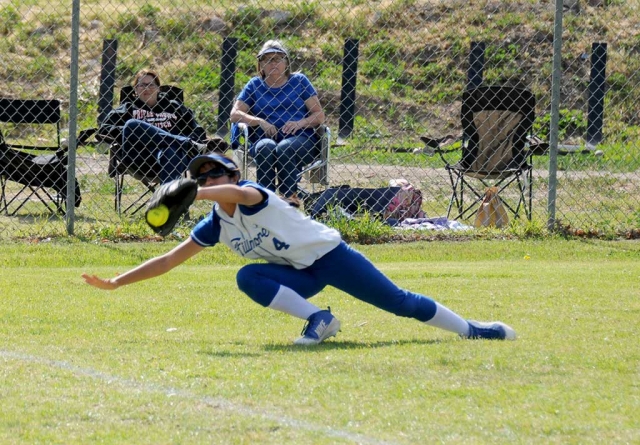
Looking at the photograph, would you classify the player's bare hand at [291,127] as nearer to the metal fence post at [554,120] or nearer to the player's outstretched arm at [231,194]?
the metal fence post at [554,120]

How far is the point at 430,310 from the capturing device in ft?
19.9

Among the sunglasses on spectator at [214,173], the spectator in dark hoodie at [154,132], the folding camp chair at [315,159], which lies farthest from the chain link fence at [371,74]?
the sunglasses on spectator at [214,173]

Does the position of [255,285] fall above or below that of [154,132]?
above

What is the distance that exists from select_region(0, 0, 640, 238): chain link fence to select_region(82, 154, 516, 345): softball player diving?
5.33 meters

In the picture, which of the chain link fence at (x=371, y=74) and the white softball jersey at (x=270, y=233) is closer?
the white softball jersey at (x=270, y=233)

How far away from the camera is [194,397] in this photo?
4613 millimetres

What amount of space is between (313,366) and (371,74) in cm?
1306

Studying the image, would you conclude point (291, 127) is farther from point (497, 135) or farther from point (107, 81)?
point (107, 81)

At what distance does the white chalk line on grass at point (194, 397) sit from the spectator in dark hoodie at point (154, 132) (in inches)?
232

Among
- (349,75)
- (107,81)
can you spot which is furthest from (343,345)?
(107,81)

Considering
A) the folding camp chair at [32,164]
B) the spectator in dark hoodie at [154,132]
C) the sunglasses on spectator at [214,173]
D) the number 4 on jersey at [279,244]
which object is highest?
the sunglasses on spectator at [214,173]

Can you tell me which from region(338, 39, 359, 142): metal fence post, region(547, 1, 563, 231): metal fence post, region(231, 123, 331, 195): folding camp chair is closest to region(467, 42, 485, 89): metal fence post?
region(338, 39, 359, 142): metal fence post

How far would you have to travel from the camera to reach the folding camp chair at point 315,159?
35.9ft

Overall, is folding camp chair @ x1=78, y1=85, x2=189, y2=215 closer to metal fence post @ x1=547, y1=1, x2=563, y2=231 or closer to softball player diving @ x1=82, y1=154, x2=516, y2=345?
metal fence post @ x1=547, y1=1, x2=563, y2=231
